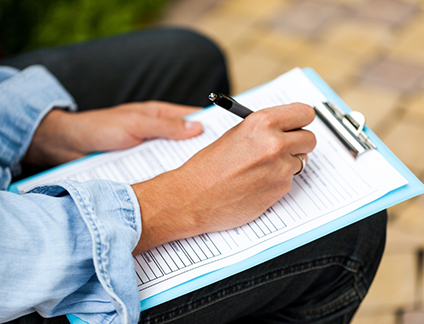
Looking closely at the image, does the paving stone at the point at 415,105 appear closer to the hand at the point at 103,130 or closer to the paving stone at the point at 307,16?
the paving stone at the point at 307,16

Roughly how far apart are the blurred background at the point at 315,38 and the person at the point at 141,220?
60 cm

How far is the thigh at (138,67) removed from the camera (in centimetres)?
98

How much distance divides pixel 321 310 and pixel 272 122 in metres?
0.37

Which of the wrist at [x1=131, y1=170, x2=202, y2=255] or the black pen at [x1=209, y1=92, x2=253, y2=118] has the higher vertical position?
the black pen at [x1=209, y1=92, x2=253, y2=118]

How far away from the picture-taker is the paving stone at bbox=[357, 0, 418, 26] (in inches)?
74.3

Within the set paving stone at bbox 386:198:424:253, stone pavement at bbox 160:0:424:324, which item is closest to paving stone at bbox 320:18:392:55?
stone pavement at bbox 160:0:424:324

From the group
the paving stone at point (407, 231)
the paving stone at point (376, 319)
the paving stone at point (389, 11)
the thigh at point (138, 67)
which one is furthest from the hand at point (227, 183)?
the paving stone at point (389, 11)

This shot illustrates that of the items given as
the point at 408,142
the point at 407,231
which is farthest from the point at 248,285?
the point at 408,142

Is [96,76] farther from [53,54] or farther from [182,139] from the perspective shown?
[182,139]

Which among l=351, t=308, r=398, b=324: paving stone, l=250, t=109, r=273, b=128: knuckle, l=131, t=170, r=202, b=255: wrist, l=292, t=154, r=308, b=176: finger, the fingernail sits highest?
l=250, t=109, r=273, b=128: knuckle

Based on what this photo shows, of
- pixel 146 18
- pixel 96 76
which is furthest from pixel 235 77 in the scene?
pixel 96 76

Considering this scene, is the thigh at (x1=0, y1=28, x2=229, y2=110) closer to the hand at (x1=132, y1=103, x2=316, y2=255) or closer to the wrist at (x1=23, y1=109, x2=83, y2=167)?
the wrist at (x1=23, y1=109, x2=83, y2=167)

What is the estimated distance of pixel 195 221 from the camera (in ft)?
2.03

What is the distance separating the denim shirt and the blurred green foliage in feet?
4.48
